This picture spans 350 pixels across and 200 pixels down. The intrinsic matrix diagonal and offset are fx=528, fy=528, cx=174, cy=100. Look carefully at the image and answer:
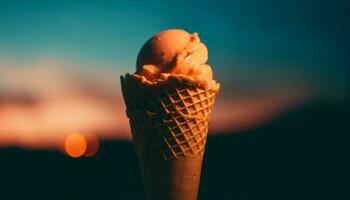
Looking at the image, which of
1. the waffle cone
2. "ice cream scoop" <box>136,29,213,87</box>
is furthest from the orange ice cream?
the waffle cone

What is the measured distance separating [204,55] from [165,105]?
1.02 metres

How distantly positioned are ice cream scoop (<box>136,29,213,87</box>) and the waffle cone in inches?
8.5

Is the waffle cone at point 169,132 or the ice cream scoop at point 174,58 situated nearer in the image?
the waffle cone at point 169,132

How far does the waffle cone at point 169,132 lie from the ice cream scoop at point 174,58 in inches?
8.5

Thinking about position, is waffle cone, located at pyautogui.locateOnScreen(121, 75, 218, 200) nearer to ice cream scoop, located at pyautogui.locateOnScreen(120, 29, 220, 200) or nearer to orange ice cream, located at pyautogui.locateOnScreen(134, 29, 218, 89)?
ice cream scoop, located at pyautogui.locateOnScreen(120, 29, 220, 200)

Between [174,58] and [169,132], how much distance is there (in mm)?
1036

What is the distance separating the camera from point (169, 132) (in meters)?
7.20

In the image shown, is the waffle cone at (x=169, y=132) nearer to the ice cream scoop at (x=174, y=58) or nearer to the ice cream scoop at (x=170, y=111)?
the ice cream scoop at (x=170, y=111)

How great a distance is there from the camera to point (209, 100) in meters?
7.54

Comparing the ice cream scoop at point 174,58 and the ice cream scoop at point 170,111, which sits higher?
the ice cream scoop at point 174,58

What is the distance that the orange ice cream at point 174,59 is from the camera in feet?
24.0

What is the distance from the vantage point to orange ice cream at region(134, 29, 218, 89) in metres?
7.30

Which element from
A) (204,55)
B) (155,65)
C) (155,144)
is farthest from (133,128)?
(204,55)

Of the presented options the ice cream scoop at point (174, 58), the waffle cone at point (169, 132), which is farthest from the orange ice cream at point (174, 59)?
the waffle cone at point (169, 132)
